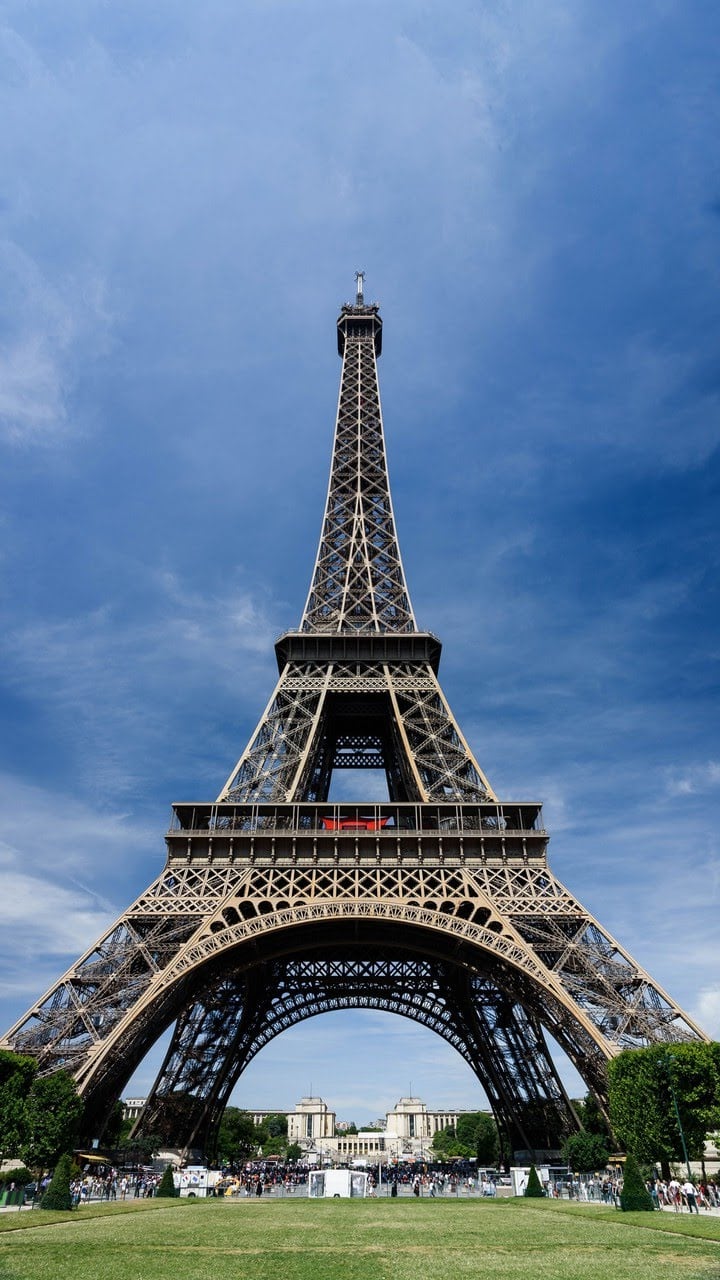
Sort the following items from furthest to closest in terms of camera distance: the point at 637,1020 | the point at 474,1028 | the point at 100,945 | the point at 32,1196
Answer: the point at 474,1028
the point at 100,945
the point at 637,1020
the point at 32,1196

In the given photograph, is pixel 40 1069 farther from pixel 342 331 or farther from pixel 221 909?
pixel 342 331

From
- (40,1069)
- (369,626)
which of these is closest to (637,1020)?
(40,1069)

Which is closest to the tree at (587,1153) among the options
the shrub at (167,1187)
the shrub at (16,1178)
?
the shrub at (167,1187)

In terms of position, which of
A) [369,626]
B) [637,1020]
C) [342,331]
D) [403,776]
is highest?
[342,331]

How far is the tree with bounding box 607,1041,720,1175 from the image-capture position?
2598cm

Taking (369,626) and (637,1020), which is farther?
(369,626)

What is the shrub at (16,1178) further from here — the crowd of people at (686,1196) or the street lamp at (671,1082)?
the street lamp at (671,1082)

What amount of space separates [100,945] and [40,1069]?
4570 millimetres

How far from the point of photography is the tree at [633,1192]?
22922 mm

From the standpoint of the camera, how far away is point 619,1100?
26.7 meters

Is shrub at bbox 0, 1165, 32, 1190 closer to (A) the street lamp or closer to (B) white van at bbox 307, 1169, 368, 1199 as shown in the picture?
(B) white van at bbox 307, 1169, 368, 1199

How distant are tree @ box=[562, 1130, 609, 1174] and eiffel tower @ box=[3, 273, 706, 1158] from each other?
3.74m

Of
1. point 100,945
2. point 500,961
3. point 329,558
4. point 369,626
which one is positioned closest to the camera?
point 100,945

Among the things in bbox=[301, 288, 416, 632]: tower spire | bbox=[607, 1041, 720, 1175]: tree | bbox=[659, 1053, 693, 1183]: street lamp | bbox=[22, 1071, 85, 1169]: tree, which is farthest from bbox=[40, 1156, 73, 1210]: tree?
bbox=[301, 288, 416, 632]: tower spire
